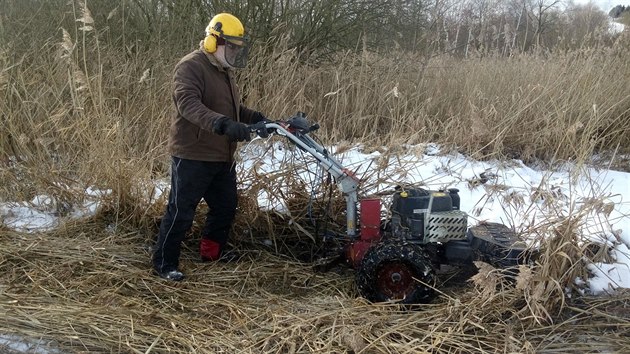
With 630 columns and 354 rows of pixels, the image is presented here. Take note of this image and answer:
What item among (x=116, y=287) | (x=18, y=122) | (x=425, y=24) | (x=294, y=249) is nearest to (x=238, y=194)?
(x=294, y=249)

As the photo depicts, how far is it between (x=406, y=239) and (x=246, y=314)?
1138 mm

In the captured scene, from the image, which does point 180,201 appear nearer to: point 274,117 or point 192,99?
point 192,99

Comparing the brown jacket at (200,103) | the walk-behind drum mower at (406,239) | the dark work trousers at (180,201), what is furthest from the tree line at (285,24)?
the walk-behind drum mower at (406,239)

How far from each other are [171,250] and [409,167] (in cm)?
211

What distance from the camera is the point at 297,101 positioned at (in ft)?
20.0

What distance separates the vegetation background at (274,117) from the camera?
118 inches

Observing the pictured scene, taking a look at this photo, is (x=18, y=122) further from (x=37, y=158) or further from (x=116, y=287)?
(x=116, y=287)

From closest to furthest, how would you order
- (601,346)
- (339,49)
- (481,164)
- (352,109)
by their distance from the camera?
(601,346) < (481,164) < (352,109) < (339,49)

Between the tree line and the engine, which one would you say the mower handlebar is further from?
the tree line

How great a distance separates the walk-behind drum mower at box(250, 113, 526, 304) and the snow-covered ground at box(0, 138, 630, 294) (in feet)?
1.09

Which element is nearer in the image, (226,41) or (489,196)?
(226,41)

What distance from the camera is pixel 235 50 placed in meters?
3.75

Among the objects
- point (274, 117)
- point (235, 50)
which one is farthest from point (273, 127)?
point (274, 117)

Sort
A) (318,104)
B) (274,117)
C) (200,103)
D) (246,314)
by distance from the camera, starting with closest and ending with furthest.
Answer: (246,314)
(200,103)
(274,117)
(318,104)
